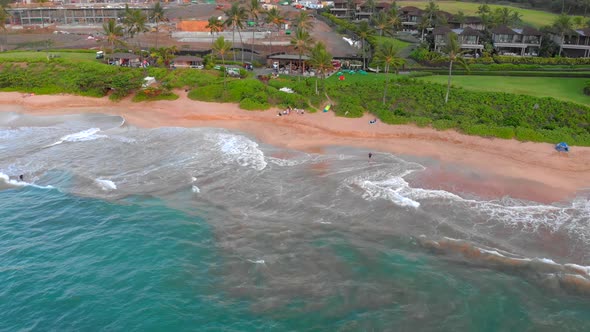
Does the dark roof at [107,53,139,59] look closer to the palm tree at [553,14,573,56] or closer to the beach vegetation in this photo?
the beach vegetation

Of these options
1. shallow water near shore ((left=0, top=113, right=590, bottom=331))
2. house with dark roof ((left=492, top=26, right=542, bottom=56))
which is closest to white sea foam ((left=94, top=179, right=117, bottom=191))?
shallow water near shore ((left=0, top=113, right=590, bottom=331))

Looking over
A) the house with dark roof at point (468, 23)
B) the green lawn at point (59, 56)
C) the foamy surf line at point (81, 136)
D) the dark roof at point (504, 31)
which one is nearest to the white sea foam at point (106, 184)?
the foamy surf line at point (81, 136)

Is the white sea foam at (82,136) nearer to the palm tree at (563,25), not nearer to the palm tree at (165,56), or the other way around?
the palm tree at (165,56)

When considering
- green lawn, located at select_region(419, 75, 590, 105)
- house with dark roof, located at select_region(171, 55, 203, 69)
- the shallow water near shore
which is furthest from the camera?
house with dark roof, located at select_region(171, 55, 203, 69)

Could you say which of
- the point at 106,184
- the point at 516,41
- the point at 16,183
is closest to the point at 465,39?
the point at 516,41

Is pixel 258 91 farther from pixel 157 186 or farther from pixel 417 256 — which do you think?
pixel 417 256

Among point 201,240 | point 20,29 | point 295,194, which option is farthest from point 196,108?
point 20,29
